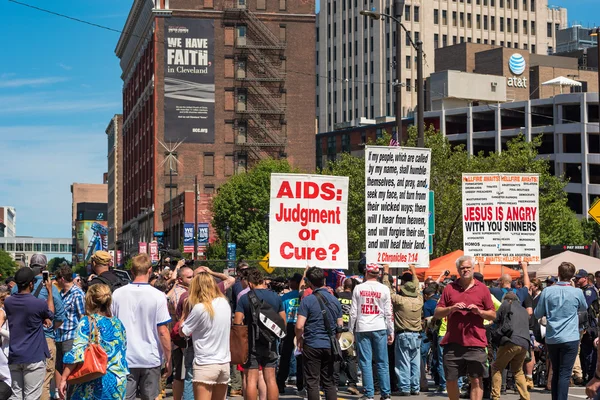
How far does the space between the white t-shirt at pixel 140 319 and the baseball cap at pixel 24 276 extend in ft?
5.13

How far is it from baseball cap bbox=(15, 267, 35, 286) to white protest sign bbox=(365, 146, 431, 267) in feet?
21.3

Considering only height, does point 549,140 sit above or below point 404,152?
above

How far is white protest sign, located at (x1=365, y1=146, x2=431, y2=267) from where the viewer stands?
16562 mm

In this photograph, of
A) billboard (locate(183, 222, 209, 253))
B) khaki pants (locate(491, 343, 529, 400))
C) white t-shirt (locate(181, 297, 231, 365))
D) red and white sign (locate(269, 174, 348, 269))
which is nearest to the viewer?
→ white t-shirt (locate(181, 297, 231, 365))

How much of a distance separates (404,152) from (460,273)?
5254mm

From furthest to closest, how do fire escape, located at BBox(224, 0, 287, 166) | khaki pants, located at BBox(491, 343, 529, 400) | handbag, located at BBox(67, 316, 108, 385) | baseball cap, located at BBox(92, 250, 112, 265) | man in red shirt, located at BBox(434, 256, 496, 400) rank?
fire escape, located at BBox(224, 0, 287, 166) → khaki pants, located at BBox(491, 343, 529, 400) → man in red shirt, located at BBox(434, 256, 496, 400) → baseball cap, located at BBox(92, 250, 112, 265) → handbag, located at BBox(67, 316, 108, 385)

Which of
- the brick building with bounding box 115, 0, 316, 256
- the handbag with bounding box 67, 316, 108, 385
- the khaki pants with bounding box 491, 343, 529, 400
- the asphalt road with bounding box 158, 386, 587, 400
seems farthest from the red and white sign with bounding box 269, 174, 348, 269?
the brick building with bounding box 115, 0, 316, 256

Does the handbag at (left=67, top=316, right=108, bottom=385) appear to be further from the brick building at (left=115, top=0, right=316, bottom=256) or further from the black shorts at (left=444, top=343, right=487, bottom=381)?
the brick building at (left=115, top=0, right=316, bottom=256)

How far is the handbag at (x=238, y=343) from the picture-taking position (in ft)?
38.3

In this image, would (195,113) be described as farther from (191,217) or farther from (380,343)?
(380,343)

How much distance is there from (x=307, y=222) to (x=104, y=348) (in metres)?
7.15

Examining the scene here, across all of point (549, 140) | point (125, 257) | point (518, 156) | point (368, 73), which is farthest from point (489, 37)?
point (518, 156)

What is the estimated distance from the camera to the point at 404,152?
1680 cm

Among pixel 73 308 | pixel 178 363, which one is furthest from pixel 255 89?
pixel 73 308
